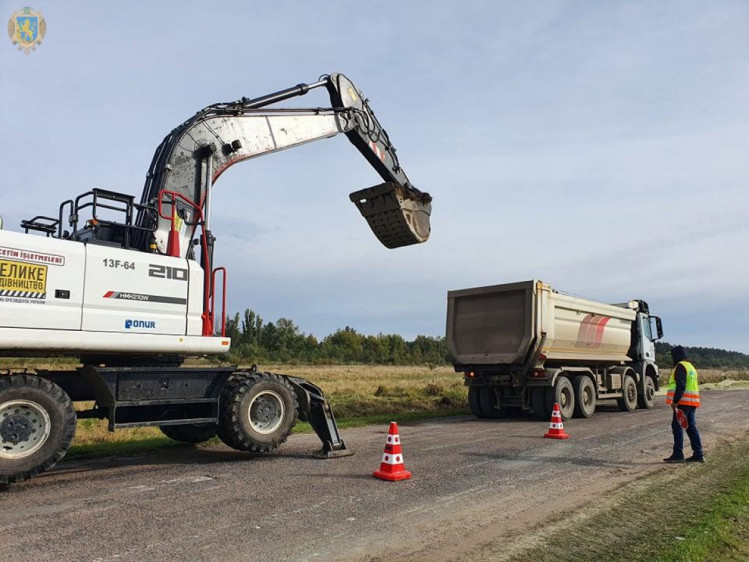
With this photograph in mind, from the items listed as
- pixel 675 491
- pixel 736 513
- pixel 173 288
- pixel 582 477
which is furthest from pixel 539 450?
pixel 173 288

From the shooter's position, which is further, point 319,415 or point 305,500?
point 319,415

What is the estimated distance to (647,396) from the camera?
19.0 m

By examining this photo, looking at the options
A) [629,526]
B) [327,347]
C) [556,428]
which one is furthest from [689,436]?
[327,347]

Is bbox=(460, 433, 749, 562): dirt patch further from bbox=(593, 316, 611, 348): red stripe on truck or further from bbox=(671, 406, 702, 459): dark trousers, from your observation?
bbox=(593, 316, 611, 348): red stripe on truck

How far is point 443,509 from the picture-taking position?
613 centimetres

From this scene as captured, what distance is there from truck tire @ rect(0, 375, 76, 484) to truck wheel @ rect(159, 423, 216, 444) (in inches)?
125

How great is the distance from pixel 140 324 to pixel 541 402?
10025 mm

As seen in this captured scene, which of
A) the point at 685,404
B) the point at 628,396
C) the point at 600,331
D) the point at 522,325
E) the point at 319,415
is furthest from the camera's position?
the point at 628,396

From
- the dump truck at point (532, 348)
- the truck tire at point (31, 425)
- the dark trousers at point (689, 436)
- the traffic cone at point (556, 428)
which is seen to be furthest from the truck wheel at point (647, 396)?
the truck tire at point (31, 425)

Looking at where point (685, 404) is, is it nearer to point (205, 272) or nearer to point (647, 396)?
point (205, 272)

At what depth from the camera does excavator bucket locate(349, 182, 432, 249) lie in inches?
496

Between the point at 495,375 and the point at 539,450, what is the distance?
511 centimetres

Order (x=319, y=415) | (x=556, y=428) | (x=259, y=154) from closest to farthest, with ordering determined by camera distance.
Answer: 1. (x=319, y=415)
2. (x=259, y=154)
3. (x=556, y=428)

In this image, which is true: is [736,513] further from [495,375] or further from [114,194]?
[495,375]
